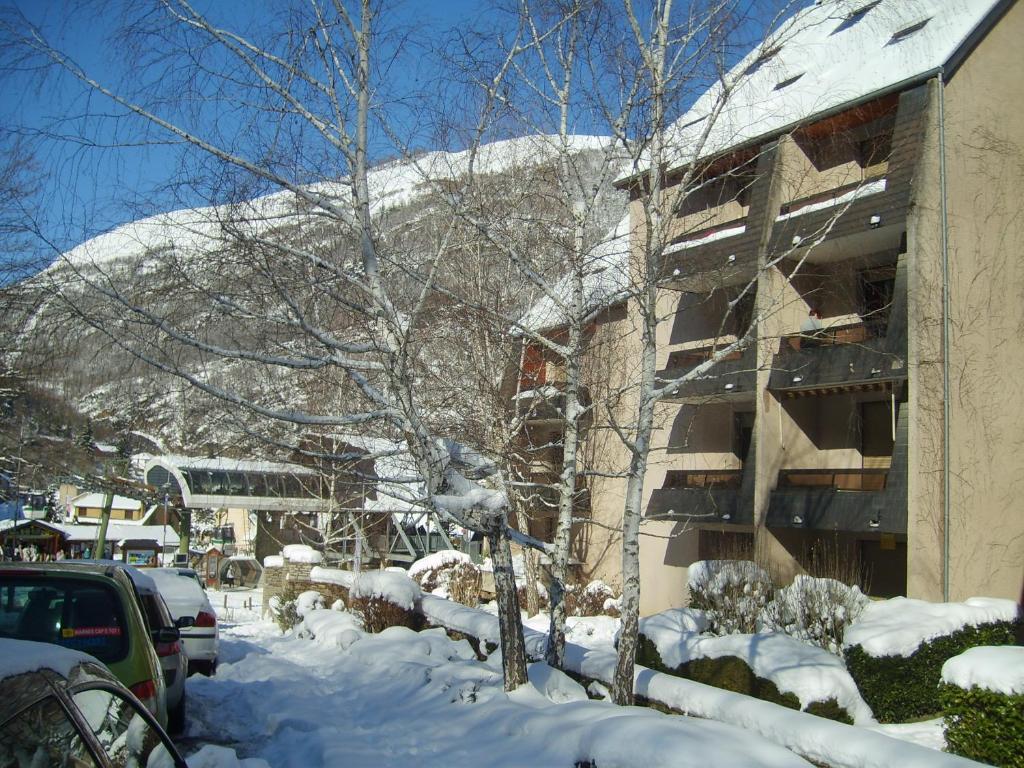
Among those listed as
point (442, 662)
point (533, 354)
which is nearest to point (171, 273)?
point (442, 662)

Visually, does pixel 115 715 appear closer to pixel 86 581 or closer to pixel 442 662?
pixel 86 581

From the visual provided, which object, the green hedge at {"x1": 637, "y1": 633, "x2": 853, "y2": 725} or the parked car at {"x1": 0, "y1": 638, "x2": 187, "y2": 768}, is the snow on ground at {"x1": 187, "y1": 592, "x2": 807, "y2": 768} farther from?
the parked car at {"x1": 0, "y1": 638, "x2": 187, "y2": 768}

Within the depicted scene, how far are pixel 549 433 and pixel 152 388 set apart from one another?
62.7ft

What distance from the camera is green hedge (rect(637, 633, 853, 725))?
10.3 metres

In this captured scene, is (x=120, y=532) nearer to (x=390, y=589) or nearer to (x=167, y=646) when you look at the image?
(x=390, y=589)

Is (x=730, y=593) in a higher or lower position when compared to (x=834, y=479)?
lower

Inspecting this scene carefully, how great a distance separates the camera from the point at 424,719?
9.09 meters

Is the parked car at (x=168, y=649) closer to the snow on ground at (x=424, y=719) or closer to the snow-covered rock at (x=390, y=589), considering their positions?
the snow on ground at (x=424, y=719)

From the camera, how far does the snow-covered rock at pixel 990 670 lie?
8.20m

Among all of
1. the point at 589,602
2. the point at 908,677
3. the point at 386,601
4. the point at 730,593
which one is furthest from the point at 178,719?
the point at 589,602

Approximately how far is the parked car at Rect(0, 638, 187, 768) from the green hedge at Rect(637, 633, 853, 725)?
8160 mm

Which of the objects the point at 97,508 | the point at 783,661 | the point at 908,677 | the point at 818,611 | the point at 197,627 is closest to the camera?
the point at 783,661

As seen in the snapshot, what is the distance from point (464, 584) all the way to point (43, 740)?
20.2m

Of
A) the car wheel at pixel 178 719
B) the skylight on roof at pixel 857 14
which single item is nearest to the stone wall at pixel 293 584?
the car wheel at pixel 178 719
